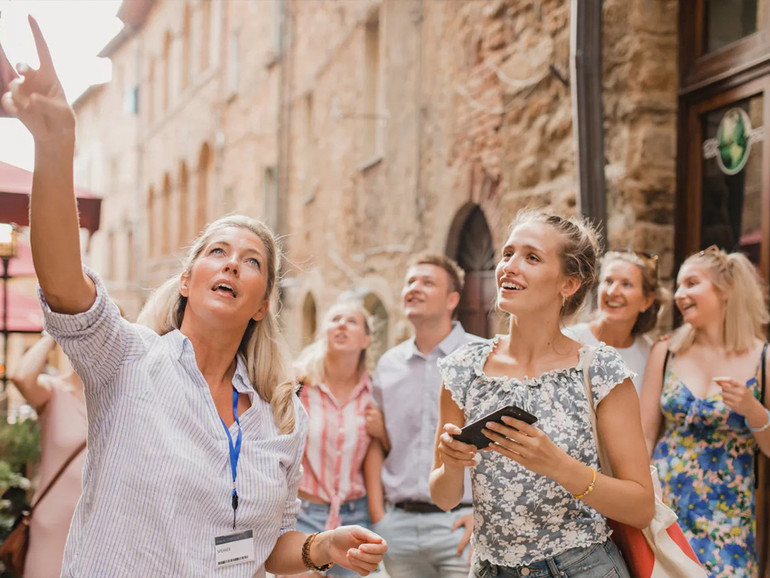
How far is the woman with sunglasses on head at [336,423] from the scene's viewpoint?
136 inches

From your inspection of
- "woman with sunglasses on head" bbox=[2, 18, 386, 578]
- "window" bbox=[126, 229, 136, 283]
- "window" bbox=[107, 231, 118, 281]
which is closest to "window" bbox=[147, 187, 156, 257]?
"window" bbox=[126, 229, 136, 283]

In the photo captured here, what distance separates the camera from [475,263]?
7016mm

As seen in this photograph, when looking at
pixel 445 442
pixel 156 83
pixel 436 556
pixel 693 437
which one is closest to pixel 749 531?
pixel 693 437

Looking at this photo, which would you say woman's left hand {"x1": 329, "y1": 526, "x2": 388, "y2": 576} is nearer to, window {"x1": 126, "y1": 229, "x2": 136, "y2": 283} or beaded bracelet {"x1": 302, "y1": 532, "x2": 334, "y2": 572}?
beaded bracelet {"x1": 302, "y1": 532, "x2": 334, "y2": 572}

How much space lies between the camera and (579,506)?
207 cm

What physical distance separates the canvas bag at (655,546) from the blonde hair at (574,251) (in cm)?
25

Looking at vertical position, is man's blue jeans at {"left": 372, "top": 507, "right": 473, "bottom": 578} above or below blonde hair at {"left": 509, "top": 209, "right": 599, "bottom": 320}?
below

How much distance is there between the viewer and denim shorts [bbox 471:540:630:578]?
201 cm

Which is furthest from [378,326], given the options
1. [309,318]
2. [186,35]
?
[186,35]

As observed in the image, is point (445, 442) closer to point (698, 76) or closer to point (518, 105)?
point (698, 76)

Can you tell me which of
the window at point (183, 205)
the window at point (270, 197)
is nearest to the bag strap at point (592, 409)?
the window at point (270, 197)

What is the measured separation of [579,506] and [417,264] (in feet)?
5.91

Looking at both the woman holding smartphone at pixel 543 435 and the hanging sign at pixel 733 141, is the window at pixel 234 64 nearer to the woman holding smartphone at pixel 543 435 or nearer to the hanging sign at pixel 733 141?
the hanging sign at pixel 733 141

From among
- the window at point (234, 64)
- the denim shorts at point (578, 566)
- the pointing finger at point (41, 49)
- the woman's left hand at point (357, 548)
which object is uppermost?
the window at point (234, 64)
